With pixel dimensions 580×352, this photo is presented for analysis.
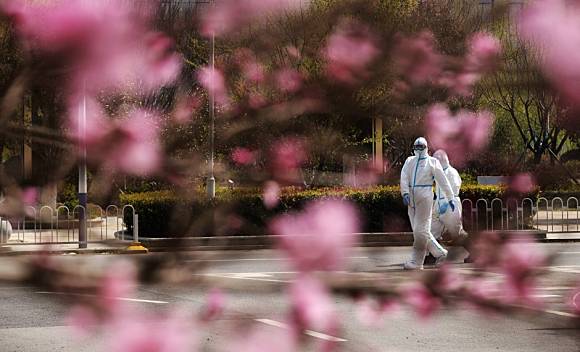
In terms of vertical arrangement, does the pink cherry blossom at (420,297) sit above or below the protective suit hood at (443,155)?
below

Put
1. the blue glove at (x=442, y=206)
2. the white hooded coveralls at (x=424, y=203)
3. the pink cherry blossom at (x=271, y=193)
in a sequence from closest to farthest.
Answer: the pink cherry blossom at (x=271, y=193) < the white hooded coveralls at (x=424, y=203) < the blue glove at (x=442, y=206)

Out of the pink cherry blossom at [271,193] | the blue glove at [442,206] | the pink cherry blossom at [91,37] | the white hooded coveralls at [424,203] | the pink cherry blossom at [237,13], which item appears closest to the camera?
the pink cherry blossom at [91,37]

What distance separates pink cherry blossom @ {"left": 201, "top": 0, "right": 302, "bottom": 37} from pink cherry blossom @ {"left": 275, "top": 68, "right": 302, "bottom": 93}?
0.07m

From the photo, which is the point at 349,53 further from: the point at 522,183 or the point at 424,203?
the point at 424,203

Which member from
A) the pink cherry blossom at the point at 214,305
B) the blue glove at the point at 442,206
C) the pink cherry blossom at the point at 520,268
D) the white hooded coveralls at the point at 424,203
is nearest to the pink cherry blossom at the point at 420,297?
the pink cherry blossom at the point at 520,268

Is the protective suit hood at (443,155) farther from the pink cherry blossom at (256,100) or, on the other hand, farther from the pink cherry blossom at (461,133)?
the pink cherry blossom at (256,100)

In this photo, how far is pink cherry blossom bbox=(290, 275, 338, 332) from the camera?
1082 mm

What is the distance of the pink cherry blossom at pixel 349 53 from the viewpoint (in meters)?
1.06

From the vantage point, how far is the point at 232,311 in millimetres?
1211

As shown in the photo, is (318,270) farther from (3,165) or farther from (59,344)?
(59,344)

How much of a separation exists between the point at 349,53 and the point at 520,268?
303 millimetres

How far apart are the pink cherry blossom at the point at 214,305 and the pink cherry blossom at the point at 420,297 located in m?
0.19

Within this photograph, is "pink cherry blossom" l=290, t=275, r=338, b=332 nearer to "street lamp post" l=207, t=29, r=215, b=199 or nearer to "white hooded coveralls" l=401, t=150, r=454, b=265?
"street lamp post" l=207, t=29, r=215, b=199

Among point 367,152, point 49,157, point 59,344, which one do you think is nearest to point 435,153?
point 367,152
